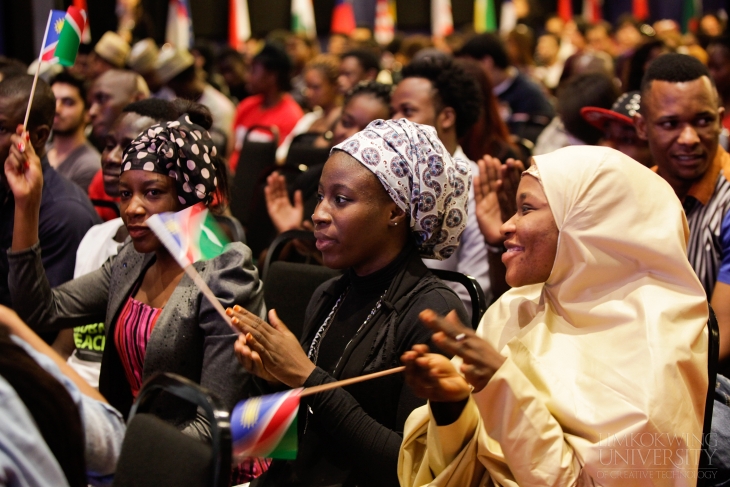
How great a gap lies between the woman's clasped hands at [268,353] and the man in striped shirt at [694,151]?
1480 mm

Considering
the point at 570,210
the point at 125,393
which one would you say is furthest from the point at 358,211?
the point at 125,393

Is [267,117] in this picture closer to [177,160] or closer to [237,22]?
[177,160]

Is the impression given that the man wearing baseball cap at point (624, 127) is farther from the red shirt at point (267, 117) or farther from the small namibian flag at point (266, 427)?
the red shirt at point (267, 117)

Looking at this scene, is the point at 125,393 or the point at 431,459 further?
the point at 125,393

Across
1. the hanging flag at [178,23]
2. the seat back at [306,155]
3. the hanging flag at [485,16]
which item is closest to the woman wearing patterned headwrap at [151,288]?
the seat back at [306,155]

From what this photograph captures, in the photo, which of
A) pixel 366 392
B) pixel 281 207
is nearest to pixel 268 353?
pixel 366 392

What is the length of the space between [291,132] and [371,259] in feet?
15.4

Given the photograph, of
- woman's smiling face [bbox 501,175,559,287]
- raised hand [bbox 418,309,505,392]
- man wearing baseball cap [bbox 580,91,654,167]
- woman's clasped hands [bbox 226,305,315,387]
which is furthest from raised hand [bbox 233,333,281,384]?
man wearing baseball cap [bbox 580,91,654,167]

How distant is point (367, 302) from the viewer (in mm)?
2248

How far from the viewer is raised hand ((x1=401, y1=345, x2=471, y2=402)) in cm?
164

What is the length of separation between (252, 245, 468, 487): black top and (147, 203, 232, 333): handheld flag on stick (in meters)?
0.32

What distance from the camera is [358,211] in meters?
2.18

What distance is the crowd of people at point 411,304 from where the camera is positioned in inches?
66.5

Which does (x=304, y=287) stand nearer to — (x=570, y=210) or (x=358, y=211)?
(x=358, y=211)
